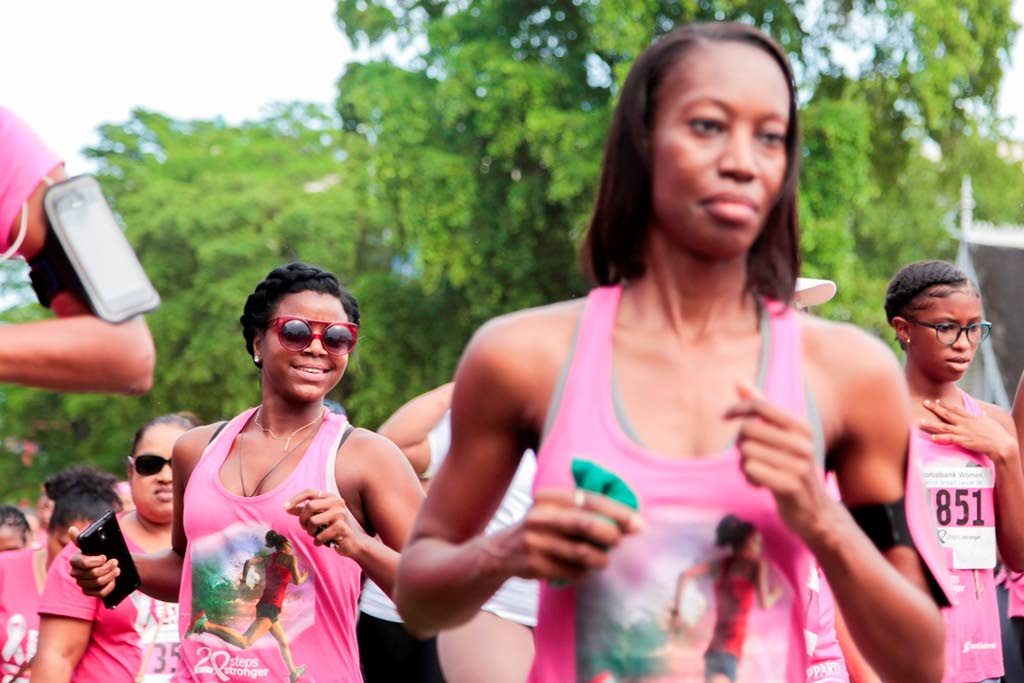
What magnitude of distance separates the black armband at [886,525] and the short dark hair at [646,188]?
1.32 feet

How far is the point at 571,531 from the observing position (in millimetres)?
2650

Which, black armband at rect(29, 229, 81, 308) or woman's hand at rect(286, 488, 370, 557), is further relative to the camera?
woman's hand at rect(286, 488, 370, 557)

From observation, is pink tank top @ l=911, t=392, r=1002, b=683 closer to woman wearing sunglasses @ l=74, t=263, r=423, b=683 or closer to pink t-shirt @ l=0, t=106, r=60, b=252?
woman wearing sunglasses @ l=74, t=263, r=423, b=683

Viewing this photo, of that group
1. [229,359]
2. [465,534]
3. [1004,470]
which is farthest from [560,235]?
[465,534]

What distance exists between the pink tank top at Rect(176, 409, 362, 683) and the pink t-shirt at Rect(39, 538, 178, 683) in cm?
166

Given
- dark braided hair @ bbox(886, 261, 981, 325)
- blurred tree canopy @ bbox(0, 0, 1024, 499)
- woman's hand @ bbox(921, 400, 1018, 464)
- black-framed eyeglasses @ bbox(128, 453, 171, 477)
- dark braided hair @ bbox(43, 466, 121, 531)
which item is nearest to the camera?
woman's hand @ bbox(921, 400, 1018, 464)

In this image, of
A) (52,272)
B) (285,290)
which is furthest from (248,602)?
(52,272)

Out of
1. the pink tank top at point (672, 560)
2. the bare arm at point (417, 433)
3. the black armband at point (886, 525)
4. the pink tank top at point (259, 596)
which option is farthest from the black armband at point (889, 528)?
the bare arm at point (417, 433)

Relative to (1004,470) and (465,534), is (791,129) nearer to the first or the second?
(465,534)

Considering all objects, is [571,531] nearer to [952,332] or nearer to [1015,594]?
[952,332]

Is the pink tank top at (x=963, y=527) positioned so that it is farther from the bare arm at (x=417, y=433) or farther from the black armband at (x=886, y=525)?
the black armband at (x=886, y=525)

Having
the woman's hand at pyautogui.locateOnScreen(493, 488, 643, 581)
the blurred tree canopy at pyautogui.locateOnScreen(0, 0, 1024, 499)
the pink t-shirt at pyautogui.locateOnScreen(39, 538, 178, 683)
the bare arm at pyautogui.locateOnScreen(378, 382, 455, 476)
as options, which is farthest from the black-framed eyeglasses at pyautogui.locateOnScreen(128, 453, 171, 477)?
the blurred tree canopy at pyautogui.locateOnScreen(0, 0, 1024, 499)

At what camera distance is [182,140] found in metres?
41.8

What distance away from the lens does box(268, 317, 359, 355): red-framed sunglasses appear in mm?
6258
